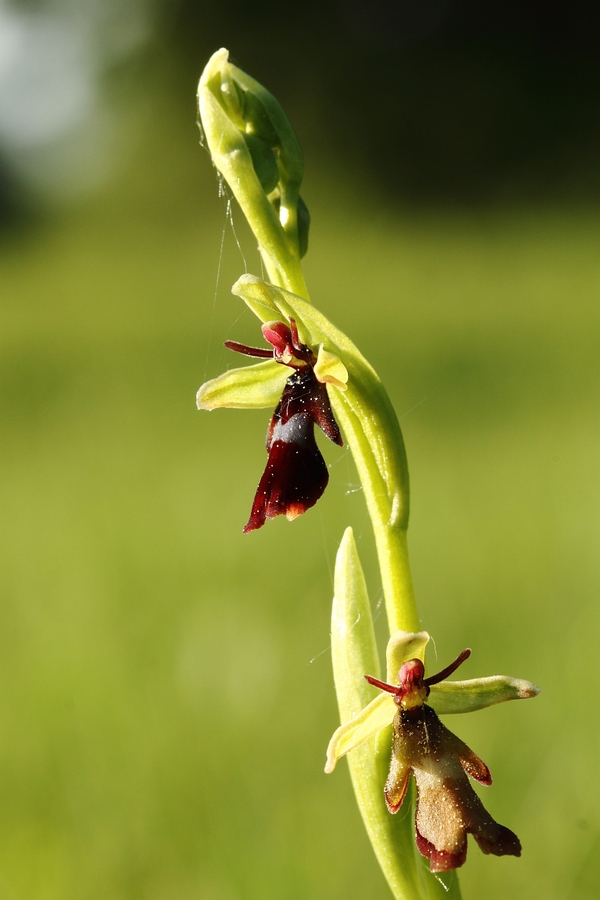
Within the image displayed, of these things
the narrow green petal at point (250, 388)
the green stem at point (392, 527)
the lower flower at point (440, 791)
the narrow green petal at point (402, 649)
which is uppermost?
the narrow green petal at point (250, 388)

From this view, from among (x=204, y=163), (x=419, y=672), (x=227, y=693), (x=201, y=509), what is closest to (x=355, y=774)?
(x=419, y=672)

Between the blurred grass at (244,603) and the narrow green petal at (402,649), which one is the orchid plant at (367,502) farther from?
the blurred grass at (244,603)

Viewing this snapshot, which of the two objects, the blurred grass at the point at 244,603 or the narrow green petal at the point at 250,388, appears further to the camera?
the blurred grass at the point at 244,603

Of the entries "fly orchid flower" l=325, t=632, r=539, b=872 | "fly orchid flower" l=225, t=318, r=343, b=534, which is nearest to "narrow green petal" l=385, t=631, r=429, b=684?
"fly orchid flower" l=325, t=632, r=539, b=872

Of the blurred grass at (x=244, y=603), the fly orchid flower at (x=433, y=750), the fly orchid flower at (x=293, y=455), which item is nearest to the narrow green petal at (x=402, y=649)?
the fly orchid flower at (x=433, y=750)

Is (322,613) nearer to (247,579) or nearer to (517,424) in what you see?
(247,579)
